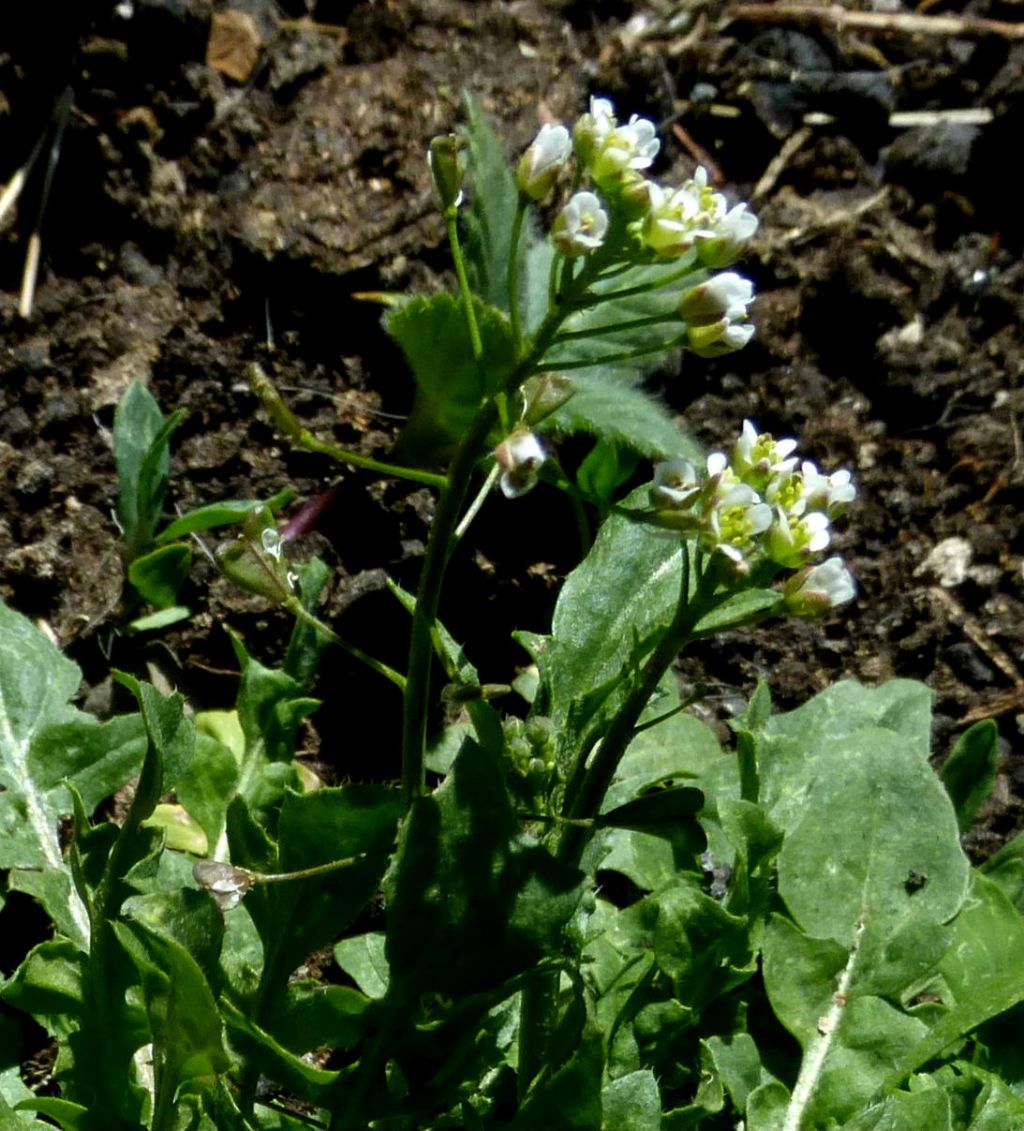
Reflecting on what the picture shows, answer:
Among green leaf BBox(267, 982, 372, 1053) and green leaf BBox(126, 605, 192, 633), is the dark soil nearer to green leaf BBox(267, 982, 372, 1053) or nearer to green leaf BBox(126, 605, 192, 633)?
green leaf BBox(126, 605, 192, 633)

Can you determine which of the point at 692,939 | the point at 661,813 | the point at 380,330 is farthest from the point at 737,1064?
the point at 380,330

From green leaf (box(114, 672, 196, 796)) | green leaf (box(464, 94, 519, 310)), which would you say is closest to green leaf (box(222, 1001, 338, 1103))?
green leaf (box(114, 672, 196, 796))

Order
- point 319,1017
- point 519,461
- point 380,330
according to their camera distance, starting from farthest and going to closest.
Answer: point 380,330
point 319,1017
point 519,461

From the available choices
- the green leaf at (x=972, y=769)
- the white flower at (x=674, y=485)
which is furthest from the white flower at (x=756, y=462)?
the green leaf at (x=972, y=769)

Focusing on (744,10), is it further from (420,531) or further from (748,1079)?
(748,1079)

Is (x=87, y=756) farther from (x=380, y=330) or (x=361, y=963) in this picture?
(x=380, y=330)

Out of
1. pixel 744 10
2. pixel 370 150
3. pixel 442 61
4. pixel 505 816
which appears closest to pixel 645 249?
pixel 505 816
